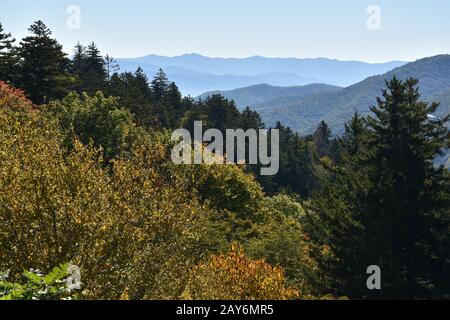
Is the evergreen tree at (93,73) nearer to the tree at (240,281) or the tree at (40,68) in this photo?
the tree at (40,68)

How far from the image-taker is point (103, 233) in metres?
15.5

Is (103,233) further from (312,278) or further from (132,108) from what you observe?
(132,108)

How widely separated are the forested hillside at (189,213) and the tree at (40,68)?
5.9 inches

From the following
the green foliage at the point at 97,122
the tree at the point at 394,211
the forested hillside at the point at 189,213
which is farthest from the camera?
the green foliage at the point at 97,122

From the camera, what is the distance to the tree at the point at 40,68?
58.8 metres

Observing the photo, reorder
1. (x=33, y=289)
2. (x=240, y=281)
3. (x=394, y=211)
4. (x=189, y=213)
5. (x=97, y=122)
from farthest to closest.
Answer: (x=97, y=122) < (x=394, y=211) < (x=189, y=213) < (x=240, y=281) < (x=33, y=289)

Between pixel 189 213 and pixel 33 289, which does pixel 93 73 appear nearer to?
pixel 189 213

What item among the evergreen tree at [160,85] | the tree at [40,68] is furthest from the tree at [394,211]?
the evergreen tree at [160,85]

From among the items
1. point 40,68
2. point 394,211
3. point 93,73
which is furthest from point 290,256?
point 93,73

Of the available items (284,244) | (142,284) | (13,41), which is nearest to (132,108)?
(13,41)

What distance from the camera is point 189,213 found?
22641 millimetres

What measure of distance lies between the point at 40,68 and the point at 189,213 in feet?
147
